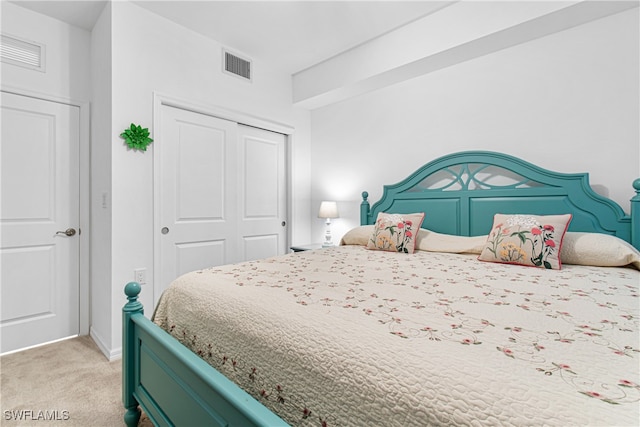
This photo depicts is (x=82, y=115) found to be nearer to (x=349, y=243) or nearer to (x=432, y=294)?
(x=349, y=243)

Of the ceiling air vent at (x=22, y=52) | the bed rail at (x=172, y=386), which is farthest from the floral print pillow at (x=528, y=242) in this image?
the ceiling air vent at (x=22, y=52)

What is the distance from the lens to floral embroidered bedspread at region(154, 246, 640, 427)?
0.58m

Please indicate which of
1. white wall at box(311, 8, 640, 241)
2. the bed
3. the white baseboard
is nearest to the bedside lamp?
white wall at box(311, 8, 640, 241)

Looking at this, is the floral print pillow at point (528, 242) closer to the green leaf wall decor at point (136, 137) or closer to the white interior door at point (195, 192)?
the white interior door at point (195, 192)

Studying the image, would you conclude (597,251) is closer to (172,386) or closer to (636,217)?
(636,217)

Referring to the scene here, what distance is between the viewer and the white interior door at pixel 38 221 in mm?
2346

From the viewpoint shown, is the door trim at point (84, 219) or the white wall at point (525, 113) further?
the door trim at point (84, 219)

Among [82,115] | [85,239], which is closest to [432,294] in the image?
[85,239]

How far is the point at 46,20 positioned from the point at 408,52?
298 centimetres

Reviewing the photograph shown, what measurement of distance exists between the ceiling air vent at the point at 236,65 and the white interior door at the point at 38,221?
1.38 m

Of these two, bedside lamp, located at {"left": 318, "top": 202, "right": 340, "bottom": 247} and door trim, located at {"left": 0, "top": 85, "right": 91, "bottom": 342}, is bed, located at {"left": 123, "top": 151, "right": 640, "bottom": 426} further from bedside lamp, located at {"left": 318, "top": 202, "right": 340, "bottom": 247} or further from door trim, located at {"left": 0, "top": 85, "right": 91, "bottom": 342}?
door trim, located at {"left": 0, "top": 85, "right": 91, "bottom": 342}

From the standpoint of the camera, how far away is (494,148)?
2.63 meters

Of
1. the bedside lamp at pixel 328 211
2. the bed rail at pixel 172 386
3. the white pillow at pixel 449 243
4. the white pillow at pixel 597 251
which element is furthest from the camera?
the bedside lamp at pixel 328 211

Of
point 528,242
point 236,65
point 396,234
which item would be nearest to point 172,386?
point 396,234
